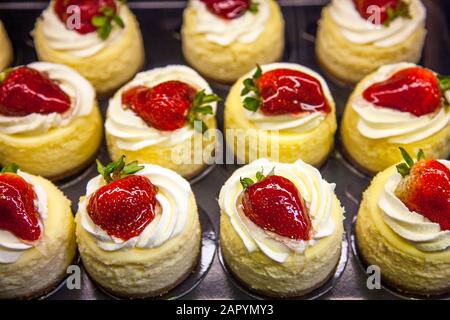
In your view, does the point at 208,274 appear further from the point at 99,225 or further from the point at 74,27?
the point at 74,27

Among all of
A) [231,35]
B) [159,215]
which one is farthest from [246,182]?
[231,35]

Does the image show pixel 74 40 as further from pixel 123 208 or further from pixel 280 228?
pixel 280 228

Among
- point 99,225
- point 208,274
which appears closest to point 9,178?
point 99,225

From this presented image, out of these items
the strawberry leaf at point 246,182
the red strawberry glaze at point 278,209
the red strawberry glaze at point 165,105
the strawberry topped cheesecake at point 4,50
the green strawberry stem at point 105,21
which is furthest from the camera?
the strawberry topped cheesecake at point 4,50

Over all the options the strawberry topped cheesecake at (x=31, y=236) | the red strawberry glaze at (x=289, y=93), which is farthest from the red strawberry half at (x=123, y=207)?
the red strawberry glaze at (x=289, y=93)

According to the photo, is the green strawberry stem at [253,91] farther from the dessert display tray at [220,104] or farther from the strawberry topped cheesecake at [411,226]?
the strawberry topped cheesecake at [411,226]

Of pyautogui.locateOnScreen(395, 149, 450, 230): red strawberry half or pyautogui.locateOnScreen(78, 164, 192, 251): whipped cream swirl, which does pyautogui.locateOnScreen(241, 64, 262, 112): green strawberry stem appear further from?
pyautogui.locateOnScreen(395, 149, 450, 230): red strawberry half

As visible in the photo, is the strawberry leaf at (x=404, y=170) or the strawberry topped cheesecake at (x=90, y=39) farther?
the strawberry topped cheesecake at (x=90, y=39)
